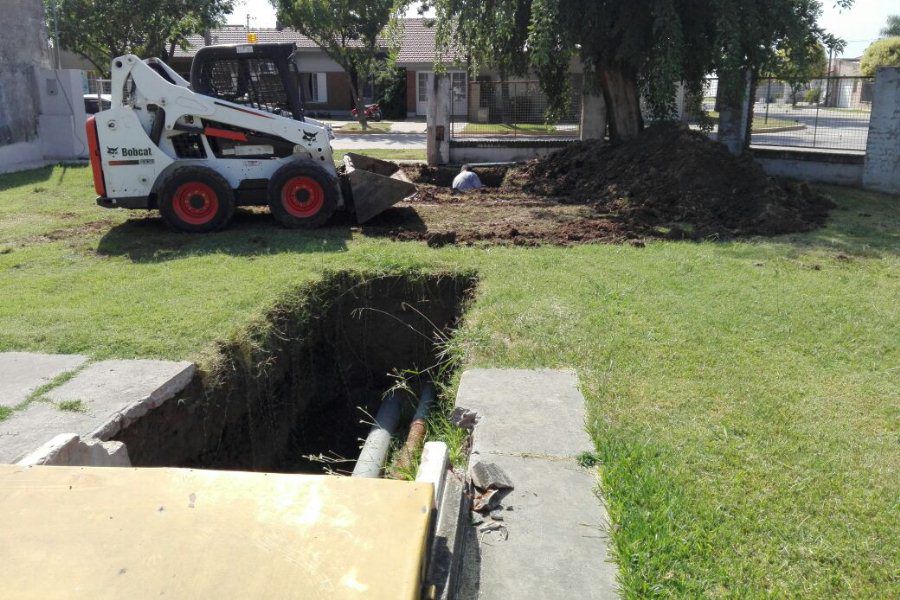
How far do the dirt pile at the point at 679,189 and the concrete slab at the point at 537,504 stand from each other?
5.78 meters

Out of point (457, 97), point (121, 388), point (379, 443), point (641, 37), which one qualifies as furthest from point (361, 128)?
point (121, 388)

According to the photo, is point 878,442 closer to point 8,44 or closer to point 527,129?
point 527,129

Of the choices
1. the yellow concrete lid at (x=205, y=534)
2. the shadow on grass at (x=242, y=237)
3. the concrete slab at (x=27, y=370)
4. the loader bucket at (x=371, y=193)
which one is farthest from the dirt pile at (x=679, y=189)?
the yellow concrete lid at (x=205, y=534)

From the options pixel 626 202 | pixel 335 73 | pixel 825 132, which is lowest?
pixel 626 202

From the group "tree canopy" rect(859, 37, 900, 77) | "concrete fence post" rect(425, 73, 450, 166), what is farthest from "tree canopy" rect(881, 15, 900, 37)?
"concrete fence post" rect(425, 73, 450, 166)

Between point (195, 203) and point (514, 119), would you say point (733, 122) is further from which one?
point (195, 203)

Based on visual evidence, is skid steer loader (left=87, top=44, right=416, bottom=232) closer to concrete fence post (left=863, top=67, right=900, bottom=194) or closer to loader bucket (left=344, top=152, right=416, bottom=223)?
loader bucket (left=344, top=152, right=416, bottom=223)

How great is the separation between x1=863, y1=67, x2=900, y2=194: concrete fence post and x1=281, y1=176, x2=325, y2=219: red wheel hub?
32.9 ft

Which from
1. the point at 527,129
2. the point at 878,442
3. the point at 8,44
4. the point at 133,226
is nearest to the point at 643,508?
the point at 878,442

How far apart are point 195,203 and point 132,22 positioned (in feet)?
83.6

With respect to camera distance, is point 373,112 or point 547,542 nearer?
point 547,542

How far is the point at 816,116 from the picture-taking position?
55.0ft

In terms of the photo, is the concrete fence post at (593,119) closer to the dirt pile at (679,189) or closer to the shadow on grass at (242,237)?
the dirt pile at (679,189)

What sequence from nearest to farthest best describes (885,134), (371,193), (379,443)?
(379,443)
(371,193)
(885,134)
